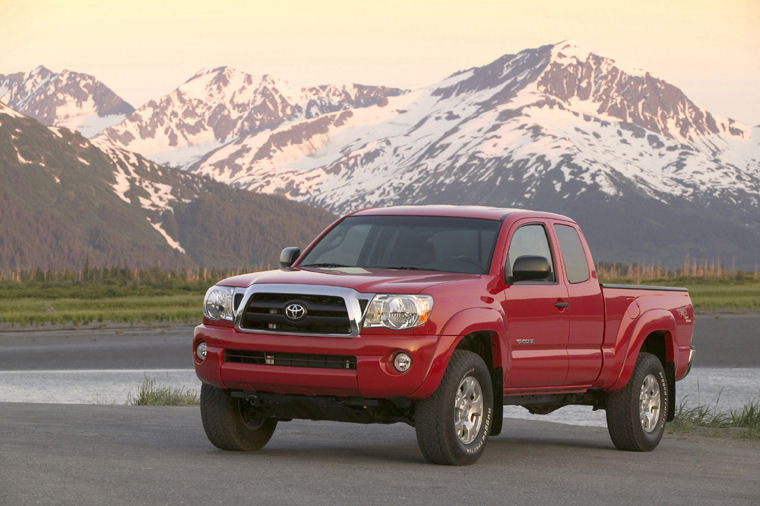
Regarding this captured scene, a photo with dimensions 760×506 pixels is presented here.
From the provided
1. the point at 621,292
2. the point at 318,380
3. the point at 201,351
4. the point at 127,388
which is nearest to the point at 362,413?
the point at 318,380

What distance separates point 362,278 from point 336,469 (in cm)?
154

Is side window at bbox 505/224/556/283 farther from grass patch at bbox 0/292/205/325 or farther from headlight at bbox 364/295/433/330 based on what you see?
grass patch at bbox 0/292/205/325

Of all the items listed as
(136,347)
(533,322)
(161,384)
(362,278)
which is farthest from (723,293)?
(362,278)

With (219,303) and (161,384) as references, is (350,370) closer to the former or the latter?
(219,303)

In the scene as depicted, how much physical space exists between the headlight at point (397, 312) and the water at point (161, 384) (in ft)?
24.6

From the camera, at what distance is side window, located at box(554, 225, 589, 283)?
13.8 meters

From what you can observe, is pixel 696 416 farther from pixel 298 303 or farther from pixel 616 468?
pixel 298 303

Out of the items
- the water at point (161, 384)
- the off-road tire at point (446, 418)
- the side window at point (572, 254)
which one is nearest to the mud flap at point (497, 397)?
the off-road tire at point (446, 418)

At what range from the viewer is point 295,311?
11.7 meters

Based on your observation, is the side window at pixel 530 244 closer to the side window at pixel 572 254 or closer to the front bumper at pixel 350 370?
the side window at pixel 572 254

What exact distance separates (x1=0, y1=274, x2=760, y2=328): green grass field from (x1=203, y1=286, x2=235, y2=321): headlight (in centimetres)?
4590

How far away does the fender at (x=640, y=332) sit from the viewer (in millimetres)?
14152

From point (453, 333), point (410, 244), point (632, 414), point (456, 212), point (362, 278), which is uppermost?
point (456, 212)

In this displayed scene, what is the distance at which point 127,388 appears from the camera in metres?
25.7
